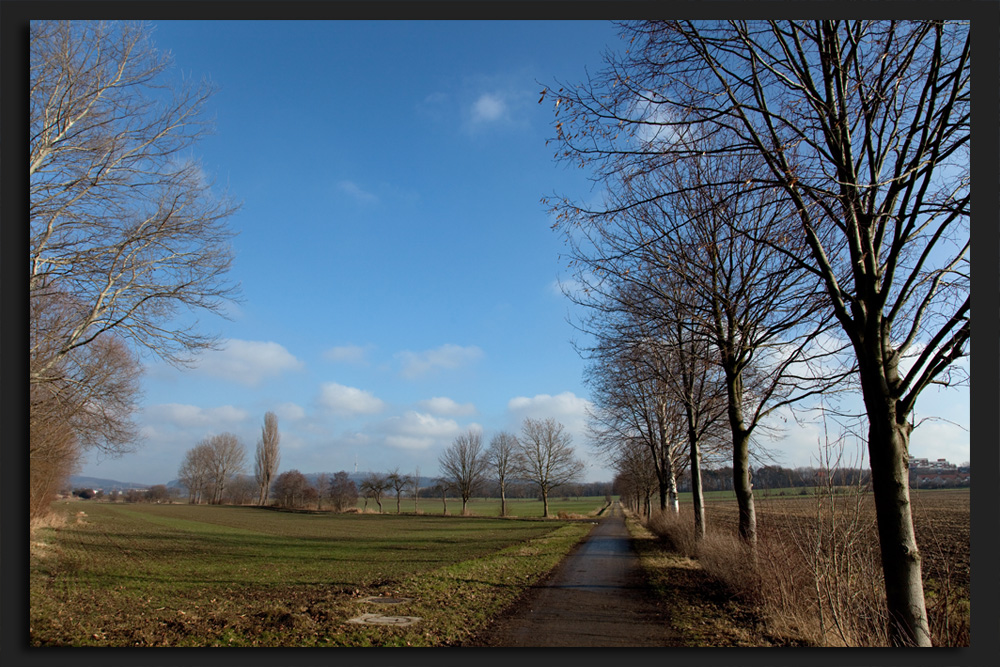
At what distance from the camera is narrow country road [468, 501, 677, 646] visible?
6.43 m

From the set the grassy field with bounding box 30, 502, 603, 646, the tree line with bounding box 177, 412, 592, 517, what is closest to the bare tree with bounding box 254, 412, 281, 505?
the tree line with bounding box 177, 412, 592, 517

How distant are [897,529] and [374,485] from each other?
7758 centimetres

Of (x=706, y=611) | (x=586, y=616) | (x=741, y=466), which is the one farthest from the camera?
(x=741, y=466)

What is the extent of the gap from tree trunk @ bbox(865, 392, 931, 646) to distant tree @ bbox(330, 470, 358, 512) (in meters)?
73.6

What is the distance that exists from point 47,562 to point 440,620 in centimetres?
1656

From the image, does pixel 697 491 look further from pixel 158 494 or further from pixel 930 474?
pixel 158 494

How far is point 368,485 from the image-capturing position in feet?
251

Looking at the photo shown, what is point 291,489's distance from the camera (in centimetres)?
7594

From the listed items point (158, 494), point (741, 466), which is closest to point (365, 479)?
point (158, 494)

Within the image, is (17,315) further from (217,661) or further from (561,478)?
(561,478)

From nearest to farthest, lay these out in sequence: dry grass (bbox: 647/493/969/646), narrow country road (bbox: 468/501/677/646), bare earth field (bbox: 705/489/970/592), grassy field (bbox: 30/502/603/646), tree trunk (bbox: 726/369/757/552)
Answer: bare earth field (bbox: 705/489/970/592) < dry grass (bbox: 647/493/969/646) < narrow country road (bbox: 468/501/677/646) < grassy field (bbox: 30/502/603/646) < tree trunk (bbox: 726/369/757/552)

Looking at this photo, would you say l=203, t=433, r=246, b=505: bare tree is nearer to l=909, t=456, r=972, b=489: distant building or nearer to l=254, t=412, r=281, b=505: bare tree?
l=254, t=412, r=281, b=505: bare tree

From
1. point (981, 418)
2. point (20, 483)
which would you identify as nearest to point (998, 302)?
point (981, 418)

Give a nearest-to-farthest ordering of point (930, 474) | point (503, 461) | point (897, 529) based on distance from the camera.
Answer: point (897, 529) → point (930, 474) → point (503, 461)
